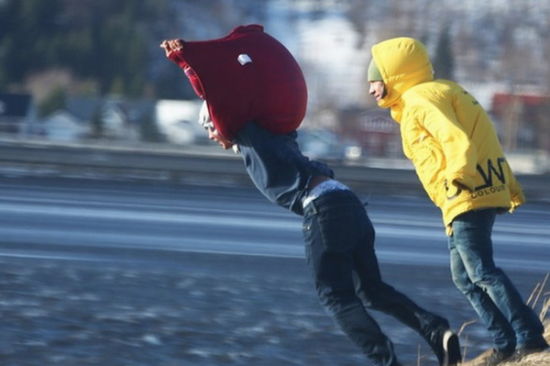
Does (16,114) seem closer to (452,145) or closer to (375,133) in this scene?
(375,133)

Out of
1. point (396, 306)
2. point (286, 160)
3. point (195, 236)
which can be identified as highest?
point (286, 160)

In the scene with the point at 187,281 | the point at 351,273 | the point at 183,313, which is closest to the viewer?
the point at 351,273

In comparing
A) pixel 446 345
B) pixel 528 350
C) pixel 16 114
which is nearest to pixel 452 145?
pixel 446 345

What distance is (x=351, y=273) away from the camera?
5.50 m

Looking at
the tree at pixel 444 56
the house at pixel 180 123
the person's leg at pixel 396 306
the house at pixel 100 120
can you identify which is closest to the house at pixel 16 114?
the house at pixel 100 120

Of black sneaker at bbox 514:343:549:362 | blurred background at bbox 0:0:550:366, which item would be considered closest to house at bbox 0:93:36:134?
blurred background at bbox 0:0:550:366

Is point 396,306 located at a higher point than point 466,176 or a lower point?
lower

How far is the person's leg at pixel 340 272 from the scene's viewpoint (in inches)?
210

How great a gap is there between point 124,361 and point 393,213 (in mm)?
11664

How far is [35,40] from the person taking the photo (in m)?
64.7

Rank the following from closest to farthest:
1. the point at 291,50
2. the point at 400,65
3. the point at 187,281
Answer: the point at 400,65
the point at 187,281
the point at 291,50

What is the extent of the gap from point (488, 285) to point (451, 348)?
1.66ft

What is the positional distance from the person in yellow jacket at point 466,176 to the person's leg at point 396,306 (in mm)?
452

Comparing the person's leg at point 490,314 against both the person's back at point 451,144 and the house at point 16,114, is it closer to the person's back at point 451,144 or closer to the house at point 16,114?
the person's back at point 451,144
